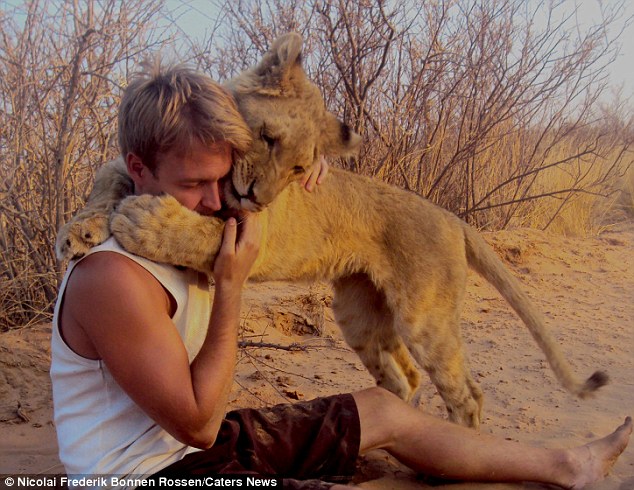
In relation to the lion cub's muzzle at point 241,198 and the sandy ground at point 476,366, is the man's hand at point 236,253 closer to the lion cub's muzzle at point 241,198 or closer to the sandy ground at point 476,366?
the lion cub's muzzle at point 241,198

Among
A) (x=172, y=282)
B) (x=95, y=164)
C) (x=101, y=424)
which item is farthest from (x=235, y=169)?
(x=95, y=164)

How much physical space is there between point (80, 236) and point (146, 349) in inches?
22.6

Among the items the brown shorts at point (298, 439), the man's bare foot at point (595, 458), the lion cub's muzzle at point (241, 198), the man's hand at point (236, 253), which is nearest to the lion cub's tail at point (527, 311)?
the man's bare foot at point (595, 458)

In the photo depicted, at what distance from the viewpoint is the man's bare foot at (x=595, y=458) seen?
10.1 ft

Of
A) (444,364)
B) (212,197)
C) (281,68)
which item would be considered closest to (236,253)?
(212,197)

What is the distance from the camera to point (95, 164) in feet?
16.6

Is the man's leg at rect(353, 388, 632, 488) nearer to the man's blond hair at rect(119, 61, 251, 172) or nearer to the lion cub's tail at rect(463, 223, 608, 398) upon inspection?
the lion cub's tail at rect(463, 223, 608, 398)

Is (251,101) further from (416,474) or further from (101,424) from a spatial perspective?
(416,474)

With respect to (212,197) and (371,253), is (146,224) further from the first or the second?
(371,253)

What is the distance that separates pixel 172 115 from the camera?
215 centimetres

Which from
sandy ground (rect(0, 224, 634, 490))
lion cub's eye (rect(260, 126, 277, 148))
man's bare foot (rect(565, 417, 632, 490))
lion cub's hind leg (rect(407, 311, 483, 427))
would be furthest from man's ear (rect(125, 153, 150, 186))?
man's bare foot (rect(565, 417, 632, 490))

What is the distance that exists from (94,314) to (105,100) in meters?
3.49

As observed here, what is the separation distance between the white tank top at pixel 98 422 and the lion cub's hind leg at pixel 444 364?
1869mm

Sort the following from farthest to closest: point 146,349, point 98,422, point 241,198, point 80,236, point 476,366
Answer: point 476,366 < point 241,198 < point 80,236 < point 98,422 < point 146,349
